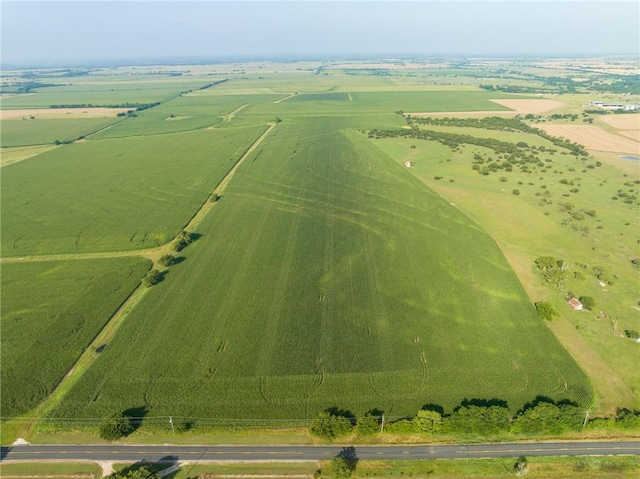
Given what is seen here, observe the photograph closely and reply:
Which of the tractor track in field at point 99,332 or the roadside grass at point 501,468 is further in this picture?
the tractor track in field at point 99,332

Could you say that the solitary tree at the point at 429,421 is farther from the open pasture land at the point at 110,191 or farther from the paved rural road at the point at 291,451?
the open pasture land at the point at 110,191

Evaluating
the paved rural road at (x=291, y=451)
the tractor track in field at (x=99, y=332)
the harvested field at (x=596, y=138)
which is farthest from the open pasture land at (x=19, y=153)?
the harvested field at (x=596, y=138)

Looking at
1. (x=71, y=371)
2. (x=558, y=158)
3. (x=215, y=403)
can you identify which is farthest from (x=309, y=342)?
(x=558, y=158)

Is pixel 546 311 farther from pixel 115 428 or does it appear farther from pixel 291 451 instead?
pixel 115 428

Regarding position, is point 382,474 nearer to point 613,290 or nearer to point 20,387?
point 20,387

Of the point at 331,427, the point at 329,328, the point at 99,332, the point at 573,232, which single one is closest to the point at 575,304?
the point at 573,232

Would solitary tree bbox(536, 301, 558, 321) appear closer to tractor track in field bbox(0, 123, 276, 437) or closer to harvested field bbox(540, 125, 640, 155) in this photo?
tractor track in field bbox(0, 123, 276, 437)
